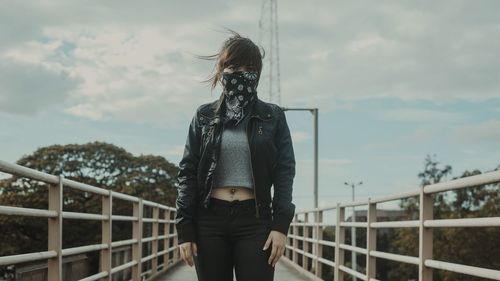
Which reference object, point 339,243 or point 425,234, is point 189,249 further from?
point 339,243

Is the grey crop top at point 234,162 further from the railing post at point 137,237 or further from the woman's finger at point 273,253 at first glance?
the railing post at point 137,237

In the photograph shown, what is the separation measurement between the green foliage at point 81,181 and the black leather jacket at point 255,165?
4555 cm

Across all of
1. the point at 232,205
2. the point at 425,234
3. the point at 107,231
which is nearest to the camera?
the point at 232,205

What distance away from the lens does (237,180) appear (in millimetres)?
3135

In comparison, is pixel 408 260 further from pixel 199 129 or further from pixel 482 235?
pixel 482 235

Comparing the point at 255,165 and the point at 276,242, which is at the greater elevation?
the point at 255,165

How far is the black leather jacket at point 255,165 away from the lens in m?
3.14

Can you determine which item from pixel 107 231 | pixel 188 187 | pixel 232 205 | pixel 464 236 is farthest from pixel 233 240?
pixel 464 236

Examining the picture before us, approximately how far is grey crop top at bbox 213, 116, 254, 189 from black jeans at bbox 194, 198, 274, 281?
80 mm

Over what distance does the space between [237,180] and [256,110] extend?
0.31m

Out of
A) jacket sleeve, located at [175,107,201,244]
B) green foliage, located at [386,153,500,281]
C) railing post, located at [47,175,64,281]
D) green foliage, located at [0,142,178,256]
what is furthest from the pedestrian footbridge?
green foliage, located at [0,142,178,256]

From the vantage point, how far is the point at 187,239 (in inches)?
123

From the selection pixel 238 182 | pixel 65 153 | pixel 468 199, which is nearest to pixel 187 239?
pixel 238 182

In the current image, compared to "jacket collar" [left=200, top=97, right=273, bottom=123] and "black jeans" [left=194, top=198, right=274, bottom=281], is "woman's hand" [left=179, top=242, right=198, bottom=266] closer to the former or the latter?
"black jeans" [left=194, top=198, right=274, bottom=281]
